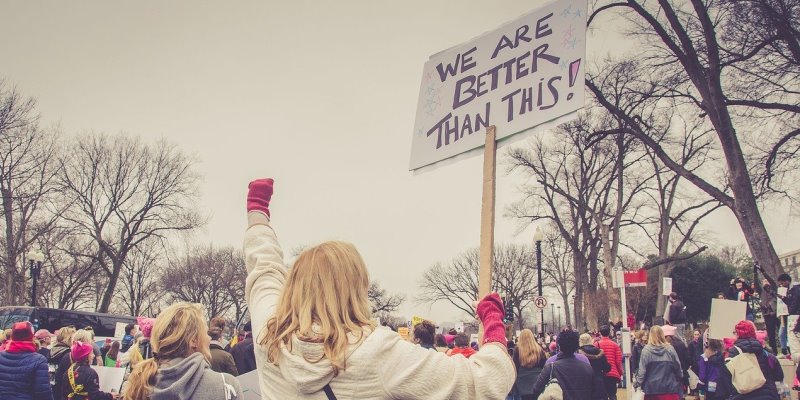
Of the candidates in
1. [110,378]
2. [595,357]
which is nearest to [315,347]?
[110,378]

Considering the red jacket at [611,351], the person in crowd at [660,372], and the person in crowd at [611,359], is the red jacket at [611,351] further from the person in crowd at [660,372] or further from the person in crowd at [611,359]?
the person in crowd at [660,372]

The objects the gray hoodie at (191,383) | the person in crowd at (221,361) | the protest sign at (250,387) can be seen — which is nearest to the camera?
the gray hoodie at (191,383)

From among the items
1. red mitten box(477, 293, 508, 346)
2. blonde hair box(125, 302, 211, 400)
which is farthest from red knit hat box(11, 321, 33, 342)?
red mitten box(477, 293, 508, 346)

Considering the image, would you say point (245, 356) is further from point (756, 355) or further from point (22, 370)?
point (756, 355)

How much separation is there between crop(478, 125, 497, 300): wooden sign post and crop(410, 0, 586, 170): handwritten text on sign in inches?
4.4

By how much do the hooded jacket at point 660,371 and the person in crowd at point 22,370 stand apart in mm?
8344

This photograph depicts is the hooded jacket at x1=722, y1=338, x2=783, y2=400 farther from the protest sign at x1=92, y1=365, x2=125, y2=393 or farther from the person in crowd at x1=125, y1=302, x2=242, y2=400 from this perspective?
the protest sign at x1=92, y1=365, x2=125, y2=393

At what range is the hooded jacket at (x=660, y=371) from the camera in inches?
406

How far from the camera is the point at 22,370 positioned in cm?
648

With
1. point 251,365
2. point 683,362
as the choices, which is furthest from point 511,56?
point 683,362

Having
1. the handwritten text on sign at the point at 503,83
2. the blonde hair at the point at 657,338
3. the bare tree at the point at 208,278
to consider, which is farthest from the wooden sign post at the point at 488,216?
the bare tree at the point at 208,278

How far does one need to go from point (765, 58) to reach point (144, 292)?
48.7m

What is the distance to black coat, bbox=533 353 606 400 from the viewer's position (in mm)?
8156

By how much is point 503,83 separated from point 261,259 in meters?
1.77
